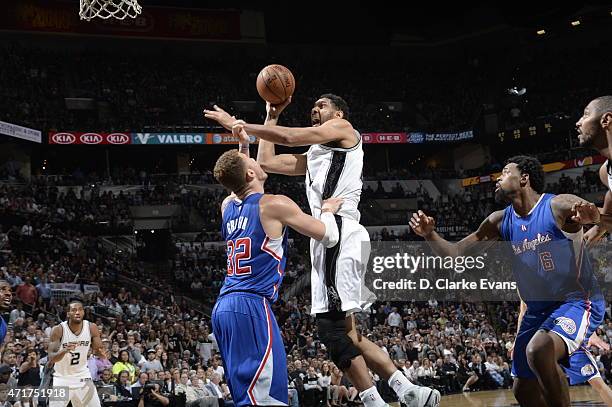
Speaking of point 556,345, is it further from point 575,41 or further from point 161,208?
point 575,41

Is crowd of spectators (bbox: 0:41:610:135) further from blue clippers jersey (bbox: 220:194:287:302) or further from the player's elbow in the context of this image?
blue clippers jersey (bbox: 220:194:287:302)

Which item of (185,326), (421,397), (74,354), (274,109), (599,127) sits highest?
(274,109)

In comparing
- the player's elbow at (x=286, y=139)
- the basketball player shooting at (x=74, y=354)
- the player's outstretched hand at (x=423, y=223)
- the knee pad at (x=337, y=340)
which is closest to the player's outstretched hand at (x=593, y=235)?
the player's outstretched hand at (x=423, y=223)

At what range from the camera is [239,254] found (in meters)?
4.46

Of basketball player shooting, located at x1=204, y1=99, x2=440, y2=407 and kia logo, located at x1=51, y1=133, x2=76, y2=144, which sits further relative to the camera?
kia logo, located at x1=51, y1=133, x2=76, y2=144

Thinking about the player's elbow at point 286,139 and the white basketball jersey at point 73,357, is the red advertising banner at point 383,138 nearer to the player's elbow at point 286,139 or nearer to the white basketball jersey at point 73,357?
the white basketball jersey at point 73,357

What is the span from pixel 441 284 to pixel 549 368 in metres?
17.6

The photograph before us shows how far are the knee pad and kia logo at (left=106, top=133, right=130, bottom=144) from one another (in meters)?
24.8

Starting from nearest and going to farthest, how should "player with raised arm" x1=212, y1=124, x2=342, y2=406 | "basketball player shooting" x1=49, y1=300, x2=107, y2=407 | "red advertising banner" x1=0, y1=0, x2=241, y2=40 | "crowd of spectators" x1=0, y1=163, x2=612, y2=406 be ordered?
"player with raised arm" x1=212, y1=124, x2=342, y2=406 → "basketball player shooting" x1=49, y1=300, x2=107, y2=407 → "crowd of spectators" x1=0, y1=163, x2=612, y2=406 → "red advertising banner" x1=0, y1=0, x2=241, y2=40

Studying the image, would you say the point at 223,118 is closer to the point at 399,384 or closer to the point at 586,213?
the point at 399,384

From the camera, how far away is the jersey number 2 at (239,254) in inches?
175

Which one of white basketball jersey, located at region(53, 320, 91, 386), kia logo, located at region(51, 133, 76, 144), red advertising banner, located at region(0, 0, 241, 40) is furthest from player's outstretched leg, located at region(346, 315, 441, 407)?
red advertising banner, located at region(0, 0, 241, 40)

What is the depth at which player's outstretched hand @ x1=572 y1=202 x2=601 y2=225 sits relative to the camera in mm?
4289

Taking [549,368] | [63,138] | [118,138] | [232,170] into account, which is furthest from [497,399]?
[63,138]
